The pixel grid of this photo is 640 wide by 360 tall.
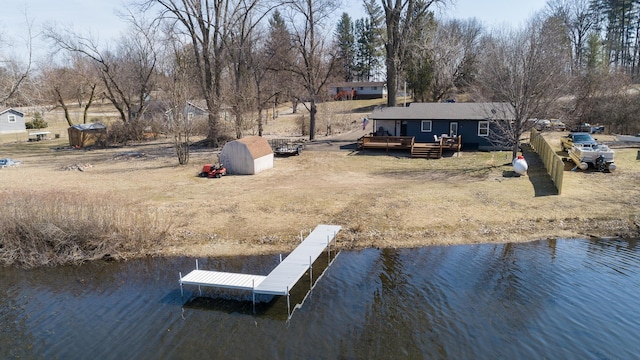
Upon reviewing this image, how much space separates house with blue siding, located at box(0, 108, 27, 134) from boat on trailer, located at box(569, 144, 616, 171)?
6428cm

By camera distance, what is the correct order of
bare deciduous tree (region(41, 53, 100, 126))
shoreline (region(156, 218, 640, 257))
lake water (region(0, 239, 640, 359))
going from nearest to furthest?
lake water (region(0, 239, 640, 359)), shoreline (region(156, 218, 640, 257)), bare deciduous tree (region(41, 53, 100, 126))

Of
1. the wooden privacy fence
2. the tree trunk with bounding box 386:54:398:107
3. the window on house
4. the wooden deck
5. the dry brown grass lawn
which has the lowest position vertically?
the dry brown grass lawn

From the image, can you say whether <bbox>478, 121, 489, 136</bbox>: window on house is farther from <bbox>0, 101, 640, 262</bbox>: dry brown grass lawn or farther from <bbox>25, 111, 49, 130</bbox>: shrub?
<bbox>25, 111, 49, 130</bbox>: shrub

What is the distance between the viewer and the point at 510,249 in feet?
52.7

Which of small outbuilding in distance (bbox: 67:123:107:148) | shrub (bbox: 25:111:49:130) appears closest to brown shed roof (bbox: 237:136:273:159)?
small outbuilding in distance (bbox: 67:123:107:148)

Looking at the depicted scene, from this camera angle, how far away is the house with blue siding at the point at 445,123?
35.0 meters

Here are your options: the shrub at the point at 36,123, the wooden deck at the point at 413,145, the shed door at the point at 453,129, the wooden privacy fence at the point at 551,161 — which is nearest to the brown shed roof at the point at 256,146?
the wooden deck at the point at 413,145

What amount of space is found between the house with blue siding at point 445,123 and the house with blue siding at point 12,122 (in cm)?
4996

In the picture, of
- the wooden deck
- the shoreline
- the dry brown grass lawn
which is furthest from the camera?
the wooden deck

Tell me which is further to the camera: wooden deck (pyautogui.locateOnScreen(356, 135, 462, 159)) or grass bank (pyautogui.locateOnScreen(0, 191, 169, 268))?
wooden deck (pyautogui.locateOnScreen(356, 135, 462, 159))

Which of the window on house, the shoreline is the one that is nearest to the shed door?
the window on house

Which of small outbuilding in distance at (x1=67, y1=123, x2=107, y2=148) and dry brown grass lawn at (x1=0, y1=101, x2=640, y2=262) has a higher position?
small outbuilding in distance at (x1=67, y1=123, x2=107, y2=148)

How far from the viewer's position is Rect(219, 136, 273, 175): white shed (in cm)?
2750

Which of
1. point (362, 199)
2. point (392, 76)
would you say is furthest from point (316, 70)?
point (362, 199)
